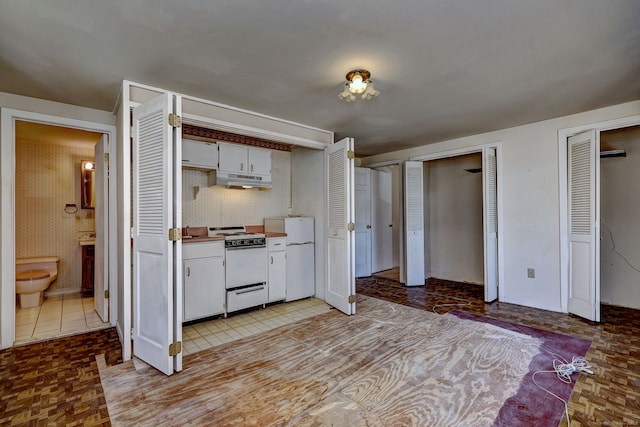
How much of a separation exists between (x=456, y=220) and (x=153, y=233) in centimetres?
476

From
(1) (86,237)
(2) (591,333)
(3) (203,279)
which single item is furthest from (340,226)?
(1) (86,237)

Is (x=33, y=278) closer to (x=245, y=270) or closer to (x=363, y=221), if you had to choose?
(x=245, y=270)

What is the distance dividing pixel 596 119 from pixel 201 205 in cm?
481

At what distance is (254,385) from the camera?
211 cm

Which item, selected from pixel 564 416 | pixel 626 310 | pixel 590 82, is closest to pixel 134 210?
pixel 564 416

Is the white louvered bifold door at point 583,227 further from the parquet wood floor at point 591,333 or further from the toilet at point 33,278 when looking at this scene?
the toilet at point 33,278

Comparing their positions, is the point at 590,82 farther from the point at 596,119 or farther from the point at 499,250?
the point at 499,250

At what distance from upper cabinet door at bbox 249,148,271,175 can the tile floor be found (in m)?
1.81

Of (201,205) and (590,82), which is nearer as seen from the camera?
(590,82)

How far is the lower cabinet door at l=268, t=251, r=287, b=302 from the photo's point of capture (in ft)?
12.9

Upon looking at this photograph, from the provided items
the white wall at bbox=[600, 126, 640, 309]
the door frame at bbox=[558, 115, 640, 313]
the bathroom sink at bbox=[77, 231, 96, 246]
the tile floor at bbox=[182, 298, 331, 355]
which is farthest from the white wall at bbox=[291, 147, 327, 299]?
the white wall at bbox=[600, 126, 640, 309]

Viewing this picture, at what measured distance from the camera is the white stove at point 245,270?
3549 millimetres

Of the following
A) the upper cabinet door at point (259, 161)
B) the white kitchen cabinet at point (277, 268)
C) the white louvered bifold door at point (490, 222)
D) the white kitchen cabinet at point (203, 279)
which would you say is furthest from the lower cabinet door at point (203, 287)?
the white louvered bifold door at point (490, 222)

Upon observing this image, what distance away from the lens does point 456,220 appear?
5.32 metres
